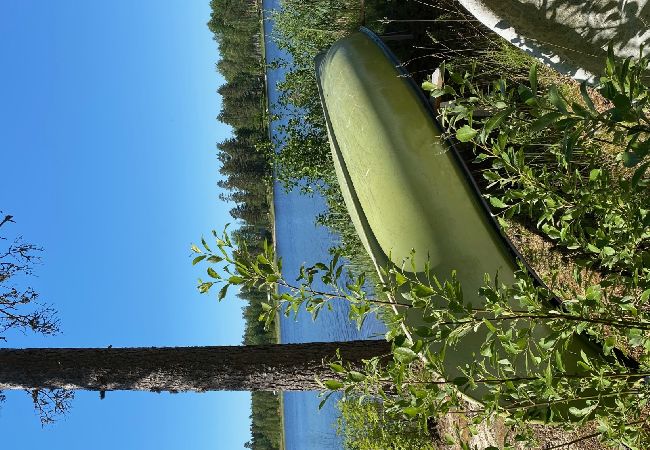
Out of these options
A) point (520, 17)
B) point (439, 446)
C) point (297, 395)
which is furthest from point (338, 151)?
point (297, 395)

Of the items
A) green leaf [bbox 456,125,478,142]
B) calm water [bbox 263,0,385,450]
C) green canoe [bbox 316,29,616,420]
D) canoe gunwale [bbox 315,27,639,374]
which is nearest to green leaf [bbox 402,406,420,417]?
green leaf [bbox 456,125,478,142]

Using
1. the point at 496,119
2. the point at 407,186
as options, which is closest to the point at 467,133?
the point at 496,119

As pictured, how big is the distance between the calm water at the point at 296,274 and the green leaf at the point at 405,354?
799 centimetres

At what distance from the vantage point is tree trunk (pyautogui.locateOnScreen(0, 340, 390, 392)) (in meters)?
4.48

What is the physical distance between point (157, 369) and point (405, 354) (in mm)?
3127

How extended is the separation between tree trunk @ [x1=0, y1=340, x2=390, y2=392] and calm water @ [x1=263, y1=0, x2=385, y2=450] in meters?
5.27

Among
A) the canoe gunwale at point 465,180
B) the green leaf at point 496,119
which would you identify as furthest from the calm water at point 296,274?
the green leaf at point 496,119

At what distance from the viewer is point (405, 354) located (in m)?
1.84

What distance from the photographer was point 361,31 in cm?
554

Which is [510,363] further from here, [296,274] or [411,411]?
[296,274]

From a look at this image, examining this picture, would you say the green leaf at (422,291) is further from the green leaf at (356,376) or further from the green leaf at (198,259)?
the green leaf at (198,259)

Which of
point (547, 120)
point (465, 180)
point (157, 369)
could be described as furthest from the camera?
point (157, 369)

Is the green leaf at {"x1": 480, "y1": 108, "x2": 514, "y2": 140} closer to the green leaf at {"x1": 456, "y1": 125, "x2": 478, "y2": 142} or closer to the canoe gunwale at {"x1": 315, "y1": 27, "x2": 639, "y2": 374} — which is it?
the green leaf at {"x1": 456, "y1": 125, "x2": 478, "y2": 142}

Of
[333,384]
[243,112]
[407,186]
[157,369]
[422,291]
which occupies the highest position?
[243,112]
